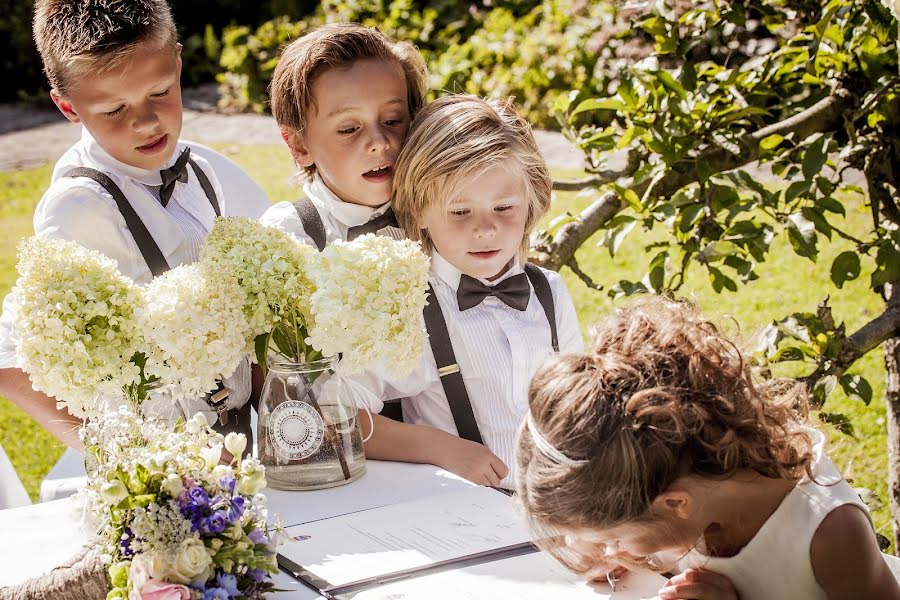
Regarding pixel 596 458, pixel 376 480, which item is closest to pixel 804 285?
pixel 376 480

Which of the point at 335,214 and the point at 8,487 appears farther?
the point at 8,487

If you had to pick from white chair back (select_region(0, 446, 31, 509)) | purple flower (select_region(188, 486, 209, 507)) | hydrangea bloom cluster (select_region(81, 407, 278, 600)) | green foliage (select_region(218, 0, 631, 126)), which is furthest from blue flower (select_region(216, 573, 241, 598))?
green foliage (select_region(218, 0, 631, 126))

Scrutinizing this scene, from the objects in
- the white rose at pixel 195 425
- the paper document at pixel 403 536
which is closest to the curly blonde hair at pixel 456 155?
the paper document at pixel 403 536

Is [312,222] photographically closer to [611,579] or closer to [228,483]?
[228,483]

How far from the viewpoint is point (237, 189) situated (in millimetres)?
3445

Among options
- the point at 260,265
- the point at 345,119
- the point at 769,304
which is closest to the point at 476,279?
the point at 345,119

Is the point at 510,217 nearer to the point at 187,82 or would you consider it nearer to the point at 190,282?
the point at 190,282

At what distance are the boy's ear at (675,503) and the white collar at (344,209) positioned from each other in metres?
1.37

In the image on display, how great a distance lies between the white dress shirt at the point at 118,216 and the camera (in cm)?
247

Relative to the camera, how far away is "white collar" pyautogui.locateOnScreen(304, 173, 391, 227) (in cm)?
269

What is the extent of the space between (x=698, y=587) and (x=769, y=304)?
4.30 meters

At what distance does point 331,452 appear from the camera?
82.6 inches

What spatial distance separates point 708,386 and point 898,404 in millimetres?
1770

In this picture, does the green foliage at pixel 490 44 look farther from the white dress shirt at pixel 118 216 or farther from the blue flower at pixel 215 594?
the blue flower at pixel 215 594
